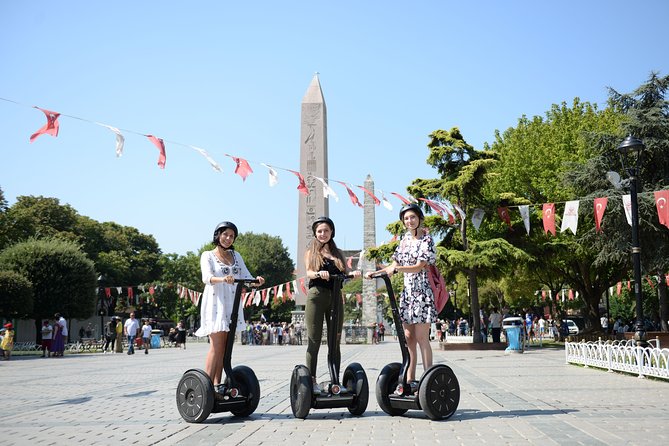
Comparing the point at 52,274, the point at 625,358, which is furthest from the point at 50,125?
the point at 52,274

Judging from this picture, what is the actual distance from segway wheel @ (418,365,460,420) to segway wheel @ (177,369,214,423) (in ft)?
6.48

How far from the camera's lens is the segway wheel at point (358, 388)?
6934mm

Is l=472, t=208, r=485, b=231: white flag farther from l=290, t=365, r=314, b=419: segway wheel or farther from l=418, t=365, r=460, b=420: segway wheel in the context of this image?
l=290, t=365, r=314, b=419: segway wheel

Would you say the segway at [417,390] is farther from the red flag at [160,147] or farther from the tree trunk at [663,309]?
the tree trunk at [663,309]

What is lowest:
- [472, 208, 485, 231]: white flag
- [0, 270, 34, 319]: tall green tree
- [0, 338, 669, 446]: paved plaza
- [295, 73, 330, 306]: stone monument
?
[0, 338, 669, 446]: paved plaza

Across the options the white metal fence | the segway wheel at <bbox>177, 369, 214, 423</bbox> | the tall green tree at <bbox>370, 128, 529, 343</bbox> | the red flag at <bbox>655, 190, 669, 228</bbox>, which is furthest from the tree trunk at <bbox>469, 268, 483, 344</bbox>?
the segway wheel at <bbox>177, 369, 214, 423</bbox>

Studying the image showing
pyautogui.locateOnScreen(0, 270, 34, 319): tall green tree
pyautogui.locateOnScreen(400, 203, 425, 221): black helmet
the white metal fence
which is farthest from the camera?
pyautogui.locateOnScreen(0, 270, 34, 319): tall green tree

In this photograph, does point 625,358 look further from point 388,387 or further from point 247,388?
point 247,388

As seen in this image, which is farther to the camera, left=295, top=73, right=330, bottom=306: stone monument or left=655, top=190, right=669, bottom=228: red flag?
left=295, top=73, right=330, bottom=306: stone monument

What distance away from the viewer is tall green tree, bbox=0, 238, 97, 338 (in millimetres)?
39312

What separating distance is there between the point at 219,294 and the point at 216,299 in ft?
0.20

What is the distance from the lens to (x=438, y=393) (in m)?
6.62

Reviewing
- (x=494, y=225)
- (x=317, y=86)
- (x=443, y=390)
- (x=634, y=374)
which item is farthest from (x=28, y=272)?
(x=443, y=390)

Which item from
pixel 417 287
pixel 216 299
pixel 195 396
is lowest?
pixel 195 396
